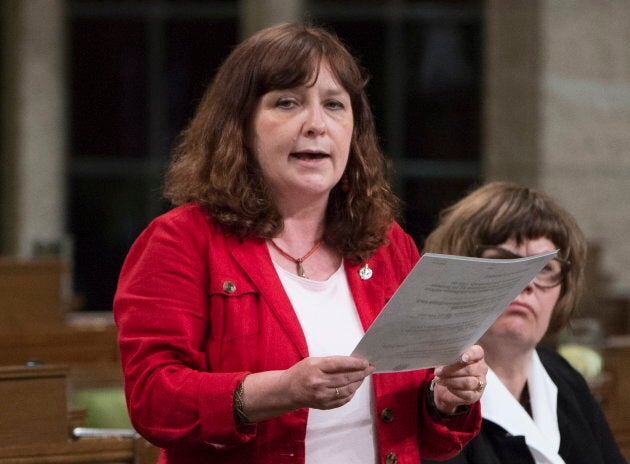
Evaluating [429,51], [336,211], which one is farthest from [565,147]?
[336,211]

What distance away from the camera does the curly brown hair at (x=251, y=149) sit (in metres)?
2.06

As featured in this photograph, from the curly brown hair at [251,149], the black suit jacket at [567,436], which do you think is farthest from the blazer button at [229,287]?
the black suit jacket at [567,436]

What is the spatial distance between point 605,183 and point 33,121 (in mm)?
5180

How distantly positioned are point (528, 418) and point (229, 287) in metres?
1.10

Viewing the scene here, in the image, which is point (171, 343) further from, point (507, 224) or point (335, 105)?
point (507, 224)

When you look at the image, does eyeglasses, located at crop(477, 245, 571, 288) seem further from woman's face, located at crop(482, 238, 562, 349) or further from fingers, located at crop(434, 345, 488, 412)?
fingers, located at crop(434, 345, 488, 412)

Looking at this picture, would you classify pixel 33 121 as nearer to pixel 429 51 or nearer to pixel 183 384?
pixel 429 51

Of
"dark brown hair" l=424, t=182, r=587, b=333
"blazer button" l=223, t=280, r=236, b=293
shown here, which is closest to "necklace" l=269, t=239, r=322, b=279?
"blazer button" l=223, t=280, r=236, b=293

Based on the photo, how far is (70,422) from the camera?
2867 millimetres

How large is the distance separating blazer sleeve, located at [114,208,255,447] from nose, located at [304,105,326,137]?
264 mm

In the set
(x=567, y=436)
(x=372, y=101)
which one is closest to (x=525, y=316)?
(x=567, y=436)

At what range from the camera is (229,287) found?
1.99 metres

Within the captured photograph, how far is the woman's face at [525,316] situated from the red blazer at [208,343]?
2.50 feet

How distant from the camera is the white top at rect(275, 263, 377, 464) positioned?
2.01m
